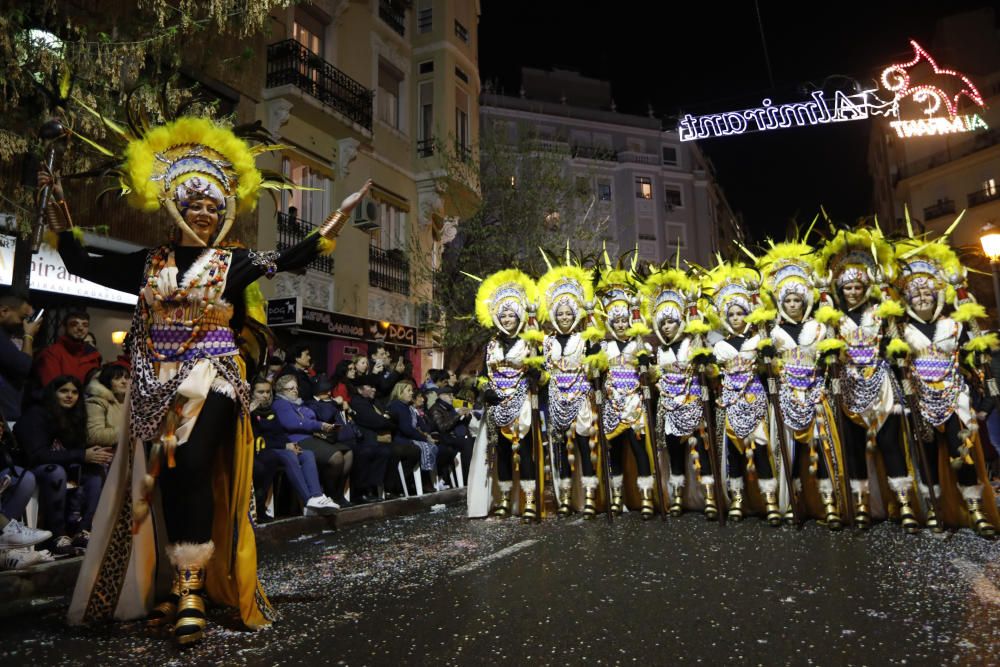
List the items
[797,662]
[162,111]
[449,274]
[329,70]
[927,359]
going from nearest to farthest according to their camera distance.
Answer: [797,662]
[162,111]
[927,359]
[329,70]
[449,274]

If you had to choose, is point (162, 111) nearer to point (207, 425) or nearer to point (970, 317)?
point (207, 425)

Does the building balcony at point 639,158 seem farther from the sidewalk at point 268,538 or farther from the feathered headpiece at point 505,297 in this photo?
the feathered headpiece at point 505,297

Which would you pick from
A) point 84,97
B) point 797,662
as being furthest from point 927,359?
point 84,97

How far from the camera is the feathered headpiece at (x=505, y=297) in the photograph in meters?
7.88

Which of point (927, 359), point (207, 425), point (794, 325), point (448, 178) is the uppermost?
point (448, 178)

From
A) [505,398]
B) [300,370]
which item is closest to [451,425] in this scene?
[300,370]

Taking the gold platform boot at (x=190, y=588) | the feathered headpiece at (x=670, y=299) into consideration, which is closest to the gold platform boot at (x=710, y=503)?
the feathered headpiece at (x=670, y=299)

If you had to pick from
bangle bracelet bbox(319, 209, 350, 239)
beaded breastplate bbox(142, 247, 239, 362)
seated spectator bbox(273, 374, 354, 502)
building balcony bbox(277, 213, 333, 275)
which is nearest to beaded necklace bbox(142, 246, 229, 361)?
beaded breastplate bbox(142, 247, 239, 362)

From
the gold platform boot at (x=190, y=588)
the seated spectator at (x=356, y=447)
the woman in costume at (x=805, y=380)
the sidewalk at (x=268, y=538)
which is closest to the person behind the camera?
the gold platform boot at (x=190, y=588)

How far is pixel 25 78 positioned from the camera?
24.8 feet

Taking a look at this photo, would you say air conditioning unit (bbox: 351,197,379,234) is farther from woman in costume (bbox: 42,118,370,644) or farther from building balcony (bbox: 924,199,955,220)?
building balcony (bbox: 924,199,955,220)

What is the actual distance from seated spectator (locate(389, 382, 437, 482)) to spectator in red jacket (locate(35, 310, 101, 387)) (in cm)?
393

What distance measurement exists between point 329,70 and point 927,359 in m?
16.2

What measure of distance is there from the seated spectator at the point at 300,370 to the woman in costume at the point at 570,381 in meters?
3.09
